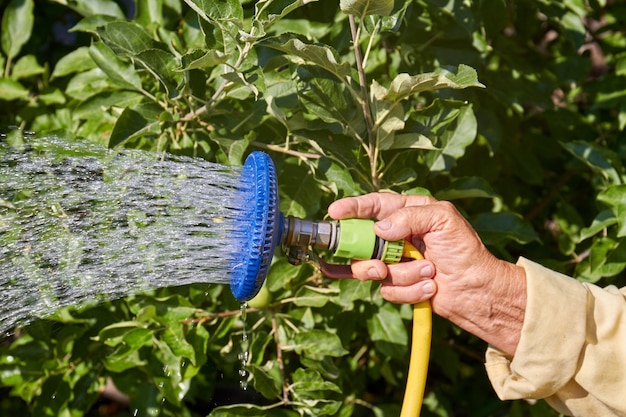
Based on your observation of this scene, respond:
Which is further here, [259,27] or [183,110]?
[183,110]

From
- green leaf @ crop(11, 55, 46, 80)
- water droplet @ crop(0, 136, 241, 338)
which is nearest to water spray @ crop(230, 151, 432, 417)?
water droplet @ crop(0, 136, 241, 338)

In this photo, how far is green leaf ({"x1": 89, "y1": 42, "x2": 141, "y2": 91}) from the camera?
5.97ft

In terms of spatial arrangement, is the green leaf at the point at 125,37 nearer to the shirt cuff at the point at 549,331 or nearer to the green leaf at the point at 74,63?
the green leaf at the point at 74,63

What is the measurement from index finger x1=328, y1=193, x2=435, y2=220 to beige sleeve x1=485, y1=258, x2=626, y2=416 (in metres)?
0.23

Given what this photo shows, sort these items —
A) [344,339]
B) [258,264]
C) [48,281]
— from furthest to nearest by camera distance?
1. [344,339]
2. [48,281]
3. [258,264]

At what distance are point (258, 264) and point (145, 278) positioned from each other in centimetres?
A: 35

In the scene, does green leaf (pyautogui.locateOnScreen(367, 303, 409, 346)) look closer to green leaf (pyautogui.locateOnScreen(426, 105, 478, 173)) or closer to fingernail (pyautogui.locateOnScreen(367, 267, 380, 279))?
green leaf (pyautogui.locateOnScreen(426, 105, 478, 173))

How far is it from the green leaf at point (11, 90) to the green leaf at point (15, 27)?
0.32 feet

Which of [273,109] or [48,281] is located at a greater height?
[273,109]

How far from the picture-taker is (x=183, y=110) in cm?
179

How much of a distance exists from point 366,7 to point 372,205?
34 cm

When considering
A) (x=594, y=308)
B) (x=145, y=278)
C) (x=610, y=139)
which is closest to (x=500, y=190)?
(x=610, y=139)

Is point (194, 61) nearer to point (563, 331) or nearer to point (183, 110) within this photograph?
point (183, 110)

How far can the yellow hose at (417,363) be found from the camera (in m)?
1.55
